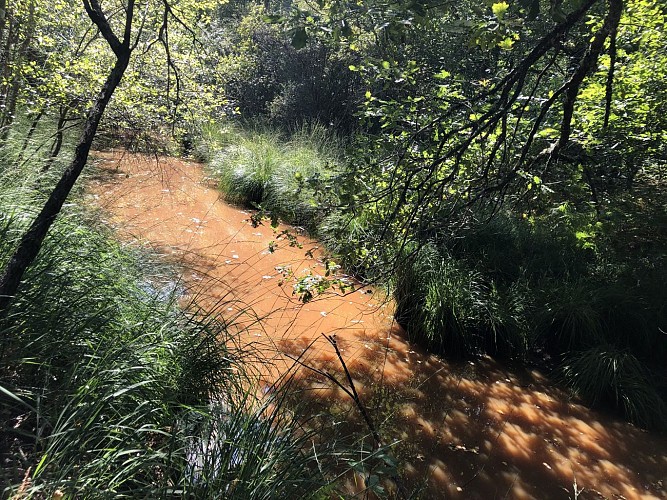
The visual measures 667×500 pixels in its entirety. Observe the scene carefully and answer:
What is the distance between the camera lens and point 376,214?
12.7 feet

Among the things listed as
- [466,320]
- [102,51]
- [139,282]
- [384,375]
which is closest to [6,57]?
[102,51]

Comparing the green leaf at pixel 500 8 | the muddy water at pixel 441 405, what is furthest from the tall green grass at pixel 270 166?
the green leaf at pixel 500 8

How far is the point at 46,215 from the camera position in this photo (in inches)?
78.8

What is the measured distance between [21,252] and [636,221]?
5.28m

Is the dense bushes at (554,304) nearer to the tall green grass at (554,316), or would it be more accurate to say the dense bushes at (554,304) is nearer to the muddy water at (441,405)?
the tall green grass at (554,316)

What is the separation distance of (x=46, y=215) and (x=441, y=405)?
342 cm

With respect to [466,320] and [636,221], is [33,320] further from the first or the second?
[636,221]

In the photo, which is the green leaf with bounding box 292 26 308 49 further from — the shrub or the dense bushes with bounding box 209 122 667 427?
the shrub

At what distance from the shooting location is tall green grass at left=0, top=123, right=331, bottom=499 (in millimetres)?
1889

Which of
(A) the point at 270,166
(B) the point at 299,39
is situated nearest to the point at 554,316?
(B) the point at 299,39

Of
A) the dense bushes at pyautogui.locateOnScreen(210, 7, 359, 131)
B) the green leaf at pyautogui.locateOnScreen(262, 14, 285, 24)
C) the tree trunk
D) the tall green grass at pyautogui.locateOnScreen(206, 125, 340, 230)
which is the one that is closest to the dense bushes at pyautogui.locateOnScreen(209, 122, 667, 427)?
the green leaf at pyautogui.locateOnScreen(262, 14, 285, 24)

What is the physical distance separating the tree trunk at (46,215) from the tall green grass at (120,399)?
374 millimetres

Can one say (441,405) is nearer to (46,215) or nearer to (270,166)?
(46,215)

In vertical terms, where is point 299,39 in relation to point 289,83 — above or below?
above
